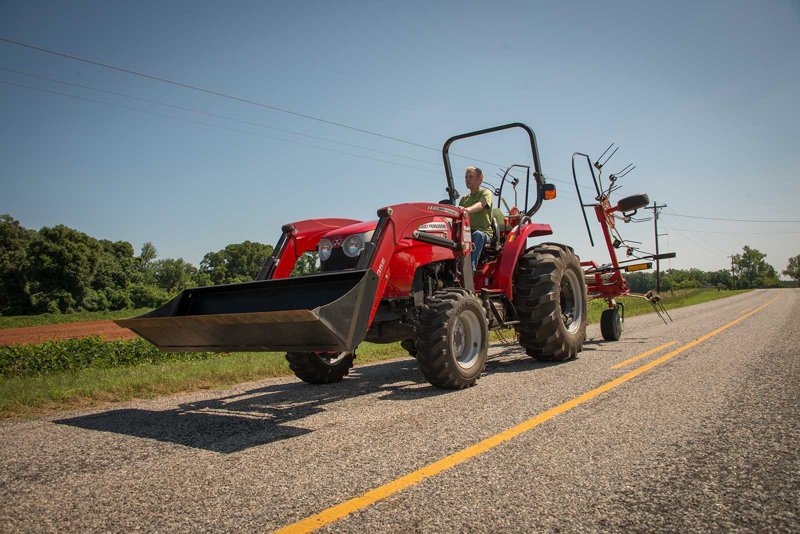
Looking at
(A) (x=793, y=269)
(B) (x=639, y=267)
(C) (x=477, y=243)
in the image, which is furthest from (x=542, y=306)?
(A) (x=793, y=269)

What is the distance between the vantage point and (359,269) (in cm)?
447

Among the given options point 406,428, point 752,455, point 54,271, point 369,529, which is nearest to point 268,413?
point 406,428

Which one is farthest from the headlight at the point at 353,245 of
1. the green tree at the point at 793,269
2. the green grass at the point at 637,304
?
the green tree at the point at 793,269

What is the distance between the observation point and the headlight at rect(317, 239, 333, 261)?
17.4 feet

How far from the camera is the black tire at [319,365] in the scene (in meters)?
5.70

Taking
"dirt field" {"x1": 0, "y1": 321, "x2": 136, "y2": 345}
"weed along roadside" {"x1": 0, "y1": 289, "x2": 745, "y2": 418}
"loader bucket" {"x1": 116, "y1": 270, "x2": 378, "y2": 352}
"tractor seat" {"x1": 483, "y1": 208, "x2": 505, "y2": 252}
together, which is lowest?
"dirt field" {"x1": 0, "y1": 321, "x2": 136, "y2": 345}

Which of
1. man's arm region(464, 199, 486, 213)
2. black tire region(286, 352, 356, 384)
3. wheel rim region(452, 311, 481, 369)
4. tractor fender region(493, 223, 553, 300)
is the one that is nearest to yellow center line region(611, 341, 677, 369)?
tractor fender region(493, 223, 553, 300)

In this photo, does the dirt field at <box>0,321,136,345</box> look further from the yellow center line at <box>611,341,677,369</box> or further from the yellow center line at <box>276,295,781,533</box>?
the yellow center line at <box>276,295,781,533</box>

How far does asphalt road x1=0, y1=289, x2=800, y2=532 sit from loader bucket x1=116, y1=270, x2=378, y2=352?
637 mm

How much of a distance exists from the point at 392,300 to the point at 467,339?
37.9 inches

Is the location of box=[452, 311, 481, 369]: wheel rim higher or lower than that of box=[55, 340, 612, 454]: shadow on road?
higher

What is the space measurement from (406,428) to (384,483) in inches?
41.5

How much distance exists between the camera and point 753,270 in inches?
5310

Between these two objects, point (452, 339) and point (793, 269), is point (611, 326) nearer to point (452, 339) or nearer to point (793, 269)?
point (452, 339)
